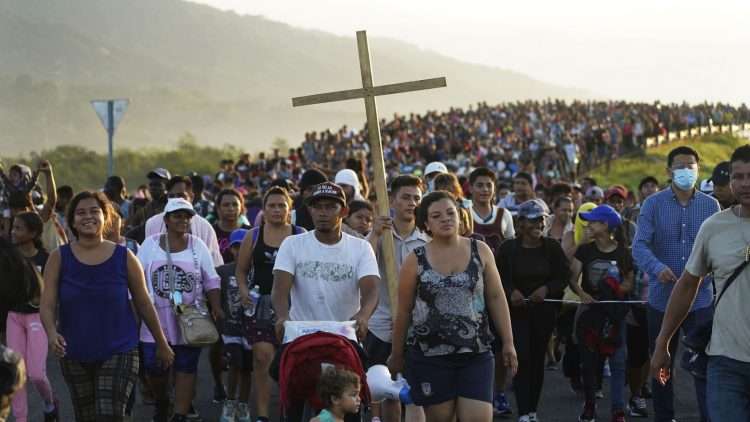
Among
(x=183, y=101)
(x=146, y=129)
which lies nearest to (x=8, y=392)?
(x=146, y=129)

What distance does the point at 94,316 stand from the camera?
855 centimetres

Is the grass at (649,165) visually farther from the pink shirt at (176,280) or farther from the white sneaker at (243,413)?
the pink shirt at (176,280)

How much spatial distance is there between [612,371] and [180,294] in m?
3.35

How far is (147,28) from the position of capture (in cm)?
17012

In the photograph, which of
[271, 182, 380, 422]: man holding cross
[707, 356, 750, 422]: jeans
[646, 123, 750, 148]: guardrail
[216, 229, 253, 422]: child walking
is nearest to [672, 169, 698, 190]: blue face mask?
[271, 182, 380, 422]: man holding cross

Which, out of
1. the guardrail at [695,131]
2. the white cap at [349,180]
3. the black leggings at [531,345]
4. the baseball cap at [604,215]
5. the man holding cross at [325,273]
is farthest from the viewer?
the guardrail at [695,131]

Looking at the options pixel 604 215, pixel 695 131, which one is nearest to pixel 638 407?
pixel 604 215

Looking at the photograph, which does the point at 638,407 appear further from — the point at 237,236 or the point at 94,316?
the point at 94,316

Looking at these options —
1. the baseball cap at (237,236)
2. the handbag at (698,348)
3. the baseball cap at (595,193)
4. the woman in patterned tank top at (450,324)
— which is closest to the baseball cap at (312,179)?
the baseball cap at (237,236)

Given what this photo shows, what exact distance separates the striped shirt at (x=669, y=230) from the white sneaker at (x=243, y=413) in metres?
3.28

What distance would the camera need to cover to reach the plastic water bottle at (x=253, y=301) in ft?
35.4

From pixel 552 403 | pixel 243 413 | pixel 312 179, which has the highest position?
pixel 312 179

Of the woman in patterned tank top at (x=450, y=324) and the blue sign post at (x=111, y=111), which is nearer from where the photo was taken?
the woman in patterned tank top at (x=450, y=324)

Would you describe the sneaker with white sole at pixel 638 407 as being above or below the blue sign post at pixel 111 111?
below
